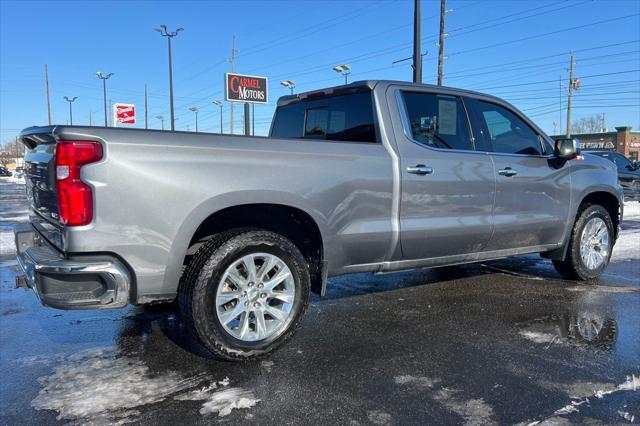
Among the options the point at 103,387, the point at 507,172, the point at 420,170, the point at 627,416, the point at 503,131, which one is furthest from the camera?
the point at 503,131

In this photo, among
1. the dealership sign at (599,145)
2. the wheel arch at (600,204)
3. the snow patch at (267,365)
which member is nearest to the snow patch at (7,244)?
the snow patch at (267,365)

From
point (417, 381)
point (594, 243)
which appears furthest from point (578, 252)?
point (417, 381)

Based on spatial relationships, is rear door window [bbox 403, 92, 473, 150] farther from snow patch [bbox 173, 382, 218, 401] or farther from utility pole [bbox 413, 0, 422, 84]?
utility pole [bbox 413, 0, 422, 84]

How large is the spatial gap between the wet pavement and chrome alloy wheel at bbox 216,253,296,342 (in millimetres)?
253

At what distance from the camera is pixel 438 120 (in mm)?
4566

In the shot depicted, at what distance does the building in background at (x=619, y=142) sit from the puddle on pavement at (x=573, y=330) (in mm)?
54559

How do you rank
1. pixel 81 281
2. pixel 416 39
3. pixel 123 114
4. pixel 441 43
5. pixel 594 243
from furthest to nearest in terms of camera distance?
pixel 123 114 → pixel 441 43 → pixel 416 39 → pixel 594 243 → pixel 81 281

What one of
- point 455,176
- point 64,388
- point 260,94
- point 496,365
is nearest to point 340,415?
point 496,365

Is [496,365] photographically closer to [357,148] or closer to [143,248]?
[357,148]

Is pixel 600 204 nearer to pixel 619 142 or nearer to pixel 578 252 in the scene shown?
pixel 578 252

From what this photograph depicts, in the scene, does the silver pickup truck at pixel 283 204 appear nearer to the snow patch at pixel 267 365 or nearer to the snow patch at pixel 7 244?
the snow patch at pixel 267 365

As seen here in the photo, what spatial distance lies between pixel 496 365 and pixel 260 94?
23.6 metres

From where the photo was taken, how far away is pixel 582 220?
562cm

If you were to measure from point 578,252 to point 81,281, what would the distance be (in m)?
5.04
